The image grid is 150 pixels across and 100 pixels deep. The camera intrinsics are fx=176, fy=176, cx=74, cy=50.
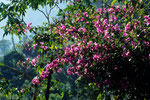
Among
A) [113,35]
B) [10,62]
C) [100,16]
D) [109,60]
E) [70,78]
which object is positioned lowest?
[109,60]

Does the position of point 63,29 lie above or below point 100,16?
below

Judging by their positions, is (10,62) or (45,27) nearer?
(45,27)

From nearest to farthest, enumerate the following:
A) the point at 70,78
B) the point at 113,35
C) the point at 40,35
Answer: the point at 40,35, the point at 113,35, the point at 70,78

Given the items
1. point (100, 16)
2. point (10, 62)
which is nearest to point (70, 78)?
point (10, 62)

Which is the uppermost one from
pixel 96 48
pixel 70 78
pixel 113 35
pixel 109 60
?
pixel 70 78

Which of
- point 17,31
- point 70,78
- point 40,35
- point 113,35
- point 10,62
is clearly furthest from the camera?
point 70,78

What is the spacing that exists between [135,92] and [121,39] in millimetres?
1542

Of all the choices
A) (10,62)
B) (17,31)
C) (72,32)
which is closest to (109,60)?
(72,32)

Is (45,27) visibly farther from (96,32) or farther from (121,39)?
(121,39)

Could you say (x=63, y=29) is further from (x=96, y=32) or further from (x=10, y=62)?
(x=10, y=62)

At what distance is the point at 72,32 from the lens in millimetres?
5488

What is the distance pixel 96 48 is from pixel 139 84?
5.02 ft

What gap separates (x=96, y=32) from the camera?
5559mm

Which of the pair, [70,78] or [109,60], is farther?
[70,78]
